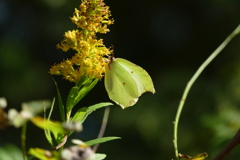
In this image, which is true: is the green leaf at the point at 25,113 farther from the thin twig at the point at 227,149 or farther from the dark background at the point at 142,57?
the dark background at the point at 142,57

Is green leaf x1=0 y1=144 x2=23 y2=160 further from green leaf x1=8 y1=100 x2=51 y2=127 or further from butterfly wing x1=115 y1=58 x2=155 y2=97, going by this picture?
butterfly wing x1=115 y1=58 x2=155 y2=97

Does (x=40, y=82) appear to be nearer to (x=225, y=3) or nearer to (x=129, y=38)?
(x=129, y=38)

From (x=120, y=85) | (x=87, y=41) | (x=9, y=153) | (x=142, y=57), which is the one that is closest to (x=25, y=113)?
(x=9, y=153)

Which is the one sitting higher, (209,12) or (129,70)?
(129,70)

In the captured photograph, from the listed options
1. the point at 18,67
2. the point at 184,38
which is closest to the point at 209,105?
the point at 184,38

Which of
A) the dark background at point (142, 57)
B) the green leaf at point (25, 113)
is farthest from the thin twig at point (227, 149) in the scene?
the dark background at point (142, 57)

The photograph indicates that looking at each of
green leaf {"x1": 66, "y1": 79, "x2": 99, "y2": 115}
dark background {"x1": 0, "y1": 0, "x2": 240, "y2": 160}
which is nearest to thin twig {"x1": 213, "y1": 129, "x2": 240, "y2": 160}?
green leaf {"x1": 66, "y1": 79, "x2": 99, "y2": 115}
